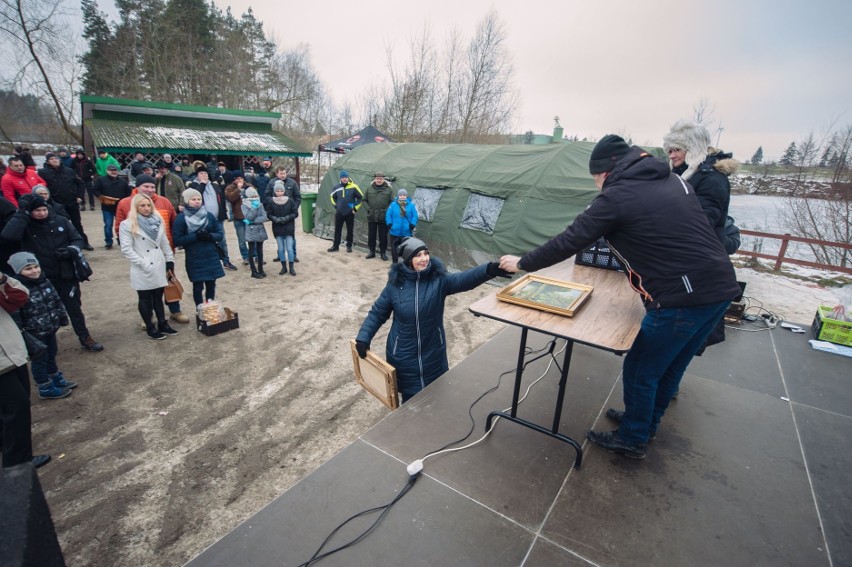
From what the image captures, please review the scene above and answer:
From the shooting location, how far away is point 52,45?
1658 centimetres

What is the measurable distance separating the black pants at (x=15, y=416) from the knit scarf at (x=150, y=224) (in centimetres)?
206

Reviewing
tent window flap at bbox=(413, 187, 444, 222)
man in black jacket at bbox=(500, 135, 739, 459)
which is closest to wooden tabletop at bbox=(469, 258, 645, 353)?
man in black jacket at bbox=(500, 135, 739, 459)

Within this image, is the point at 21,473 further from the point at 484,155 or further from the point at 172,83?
the point at 172,83

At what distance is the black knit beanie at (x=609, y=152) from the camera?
218 centimetres

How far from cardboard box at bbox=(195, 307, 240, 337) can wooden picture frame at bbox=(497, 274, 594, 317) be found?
4317 mm

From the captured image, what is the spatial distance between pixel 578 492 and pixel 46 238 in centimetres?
548

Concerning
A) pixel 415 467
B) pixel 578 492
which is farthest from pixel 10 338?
pixel 578 492

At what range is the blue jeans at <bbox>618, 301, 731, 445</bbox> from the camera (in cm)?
204

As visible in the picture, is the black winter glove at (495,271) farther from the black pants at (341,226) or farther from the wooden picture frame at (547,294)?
the black pants at (341,226)

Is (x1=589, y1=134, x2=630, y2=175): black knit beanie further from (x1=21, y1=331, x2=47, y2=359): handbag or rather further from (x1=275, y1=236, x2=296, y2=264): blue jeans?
(x1=275, y1=236, x2=296, y2=264): blue jeans

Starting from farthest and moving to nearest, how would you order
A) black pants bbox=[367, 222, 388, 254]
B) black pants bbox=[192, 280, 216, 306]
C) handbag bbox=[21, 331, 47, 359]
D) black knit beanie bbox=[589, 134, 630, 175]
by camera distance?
black pants bbox=[367, 222, 388, 254]
black pants bbox=[192, 280, 216, 306]
handbag bbox=[21, 331, 47, 359]
black knit beanie bbox=[589, 134, 630, 175]

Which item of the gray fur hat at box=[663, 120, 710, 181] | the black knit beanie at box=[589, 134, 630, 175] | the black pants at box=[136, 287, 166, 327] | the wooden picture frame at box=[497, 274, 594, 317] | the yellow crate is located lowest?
the black pants at box=[136, 287, 166, 327]

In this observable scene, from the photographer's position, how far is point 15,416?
112 inches

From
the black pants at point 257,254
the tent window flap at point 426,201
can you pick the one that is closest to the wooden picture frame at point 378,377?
the black pants at point 257,254
